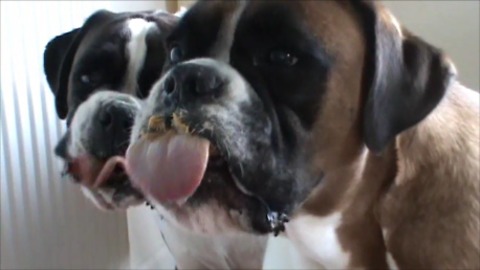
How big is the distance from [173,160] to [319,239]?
355 mm

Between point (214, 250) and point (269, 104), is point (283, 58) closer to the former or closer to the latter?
point (269, 104)

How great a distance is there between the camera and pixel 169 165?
40.5 inches

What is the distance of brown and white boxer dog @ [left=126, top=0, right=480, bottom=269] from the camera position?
1.03 meters

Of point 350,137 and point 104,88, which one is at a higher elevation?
point 350,137

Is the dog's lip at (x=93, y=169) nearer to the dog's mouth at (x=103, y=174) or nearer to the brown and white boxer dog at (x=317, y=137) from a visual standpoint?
the dog's mouth at (x=103, y=174)

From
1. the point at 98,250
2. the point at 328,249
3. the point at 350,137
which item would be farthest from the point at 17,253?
the point at 350,137

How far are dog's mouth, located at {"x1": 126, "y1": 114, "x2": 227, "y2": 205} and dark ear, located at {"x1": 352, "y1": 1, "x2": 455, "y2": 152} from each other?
222mm

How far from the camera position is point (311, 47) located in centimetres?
108

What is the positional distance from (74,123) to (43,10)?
48 cm

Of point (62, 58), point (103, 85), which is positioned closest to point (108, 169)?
point (103, 85)

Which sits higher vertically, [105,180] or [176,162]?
[176,162]

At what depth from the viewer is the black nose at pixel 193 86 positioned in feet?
3.36

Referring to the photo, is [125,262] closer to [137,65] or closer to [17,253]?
[17,253]

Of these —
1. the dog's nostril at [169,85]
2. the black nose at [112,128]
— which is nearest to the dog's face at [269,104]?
the dog's nostril at [169,85]
